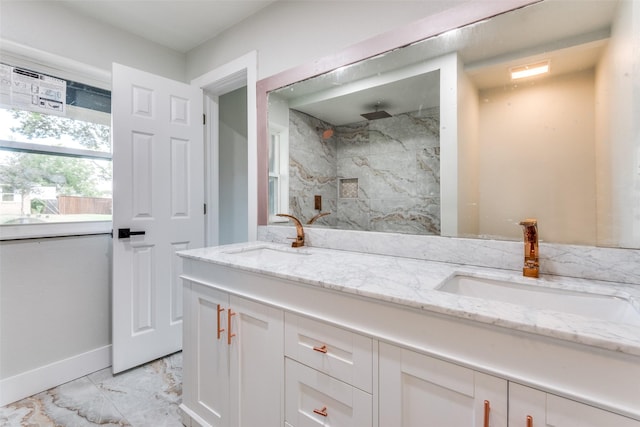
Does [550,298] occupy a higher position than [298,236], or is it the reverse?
[298,236]

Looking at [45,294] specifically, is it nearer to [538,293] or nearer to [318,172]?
[318,172]

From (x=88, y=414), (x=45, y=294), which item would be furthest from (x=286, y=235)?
(x=45, y=294)

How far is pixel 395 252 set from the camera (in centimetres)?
135

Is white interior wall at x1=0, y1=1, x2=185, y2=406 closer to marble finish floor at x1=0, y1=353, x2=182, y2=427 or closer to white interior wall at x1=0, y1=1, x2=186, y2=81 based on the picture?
white interior wall at x1=0, y1=1, x2=186, y2=81

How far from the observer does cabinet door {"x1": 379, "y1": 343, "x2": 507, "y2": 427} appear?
2.14 ft

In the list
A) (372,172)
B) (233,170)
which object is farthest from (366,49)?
(233,170)

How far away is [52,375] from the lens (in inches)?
69.9

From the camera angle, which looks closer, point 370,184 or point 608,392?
point 608,392

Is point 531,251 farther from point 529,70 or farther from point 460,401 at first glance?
point 529,70

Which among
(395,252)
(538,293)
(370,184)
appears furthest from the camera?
(370,184)

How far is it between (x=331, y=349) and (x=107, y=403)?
1.57m

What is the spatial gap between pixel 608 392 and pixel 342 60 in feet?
5.20

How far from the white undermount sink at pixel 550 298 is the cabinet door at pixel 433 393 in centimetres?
24

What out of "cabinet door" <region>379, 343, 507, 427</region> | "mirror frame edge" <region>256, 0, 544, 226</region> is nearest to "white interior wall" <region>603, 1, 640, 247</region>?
"mirror frame edge" <region>256, 0, 544, 226</region>
